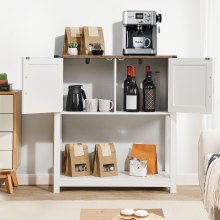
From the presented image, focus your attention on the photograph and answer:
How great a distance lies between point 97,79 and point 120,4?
68 centimetres

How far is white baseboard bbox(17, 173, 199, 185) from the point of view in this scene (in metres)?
4.25

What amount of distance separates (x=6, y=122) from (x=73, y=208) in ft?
2.98

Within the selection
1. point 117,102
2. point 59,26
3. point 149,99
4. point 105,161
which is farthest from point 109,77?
point 105,161

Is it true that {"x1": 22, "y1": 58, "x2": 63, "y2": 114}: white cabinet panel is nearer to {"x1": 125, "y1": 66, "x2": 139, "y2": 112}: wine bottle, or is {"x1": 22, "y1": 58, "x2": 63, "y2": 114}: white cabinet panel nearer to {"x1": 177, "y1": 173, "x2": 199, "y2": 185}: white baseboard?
{"x1": 125, "y1": 66, "x2": 139, "y2": 112}: wine bottle

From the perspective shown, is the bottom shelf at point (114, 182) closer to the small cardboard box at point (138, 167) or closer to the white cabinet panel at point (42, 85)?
the small cardboard box at point (138, 167)

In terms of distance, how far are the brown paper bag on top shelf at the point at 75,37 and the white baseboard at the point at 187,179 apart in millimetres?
1387

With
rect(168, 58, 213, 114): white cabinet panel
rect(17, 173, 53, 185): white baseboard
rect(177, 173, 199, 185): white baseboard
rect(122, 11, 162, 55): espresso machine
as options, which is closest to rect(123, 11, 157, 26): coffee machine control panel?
rect(122, 11, 162, 55): espresso machine

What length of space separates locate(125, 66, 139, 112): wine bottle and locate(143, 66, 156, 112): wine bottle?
A: 70 millimetres

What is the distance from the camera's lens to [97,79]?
4250mm

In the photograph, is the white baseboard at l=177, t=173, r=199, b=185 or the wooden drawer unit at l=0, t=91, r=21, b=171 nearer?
the wooden drawer unit at l=0, t=91, r=21, b=171

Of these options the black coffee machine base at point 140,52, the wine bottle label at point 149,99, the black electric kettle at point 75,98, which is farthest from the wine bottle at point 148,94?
the black electric kettle at point 75,98

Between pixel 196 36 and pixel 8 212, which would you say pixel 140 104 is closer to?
pixel 196 36

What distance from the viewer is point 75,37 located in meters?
4.07

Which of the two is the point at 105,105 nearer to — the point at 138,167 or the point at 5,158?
the point at 138,167
